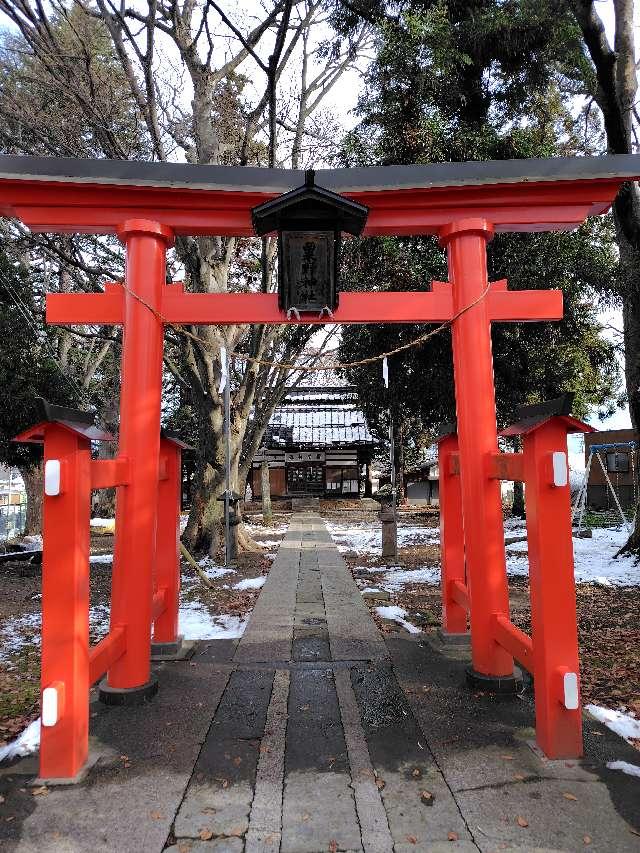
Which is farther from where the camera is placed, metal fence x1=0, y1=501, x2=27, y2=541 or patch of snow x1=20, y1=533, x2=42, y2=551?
metal fence x1=0, y1=501, x2=27, y2=541

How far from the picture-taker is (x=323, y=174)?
14.2 feet

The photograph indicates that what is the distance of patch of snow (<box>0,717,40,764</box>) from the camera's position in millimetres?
3113

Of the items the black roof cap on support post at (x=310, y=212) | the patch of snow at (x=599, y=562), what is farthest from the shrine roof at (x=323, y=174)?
the patch of snow at (x=599, y=562)

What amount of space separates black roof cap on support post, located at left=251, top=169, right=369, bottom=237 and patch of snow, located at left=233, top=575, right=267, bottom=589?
5576 millimetres

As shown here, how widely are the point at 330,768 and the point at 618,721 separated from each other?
6.64 feet

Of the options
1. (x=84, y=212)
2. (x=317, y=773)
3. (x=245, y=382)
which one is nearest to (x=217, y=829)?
(x=317, y=773)

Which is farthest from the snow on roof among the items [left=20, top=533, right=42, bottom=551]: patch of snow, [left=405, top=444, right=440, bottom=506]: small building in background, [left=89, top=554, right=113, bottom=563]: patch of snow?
[left=89, top=554, right=113, bottom=563]: patch of snow

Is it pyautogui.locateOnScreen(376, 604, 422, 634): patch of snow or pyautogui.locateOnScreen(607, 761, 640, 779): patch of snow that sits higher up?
pyautogui.locateOnScreen(607, 761, 640, 779): patch of snow

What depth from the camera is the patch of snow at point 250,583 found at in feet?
26.8

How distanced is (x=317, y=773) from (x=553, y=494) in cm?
203

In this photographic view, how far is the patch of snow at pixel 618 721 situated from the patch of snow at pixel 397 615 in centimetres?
214

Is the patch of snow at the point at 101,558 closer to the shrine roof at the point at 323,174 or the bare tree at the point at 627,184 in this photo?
the shrine roof at the point at 323,174

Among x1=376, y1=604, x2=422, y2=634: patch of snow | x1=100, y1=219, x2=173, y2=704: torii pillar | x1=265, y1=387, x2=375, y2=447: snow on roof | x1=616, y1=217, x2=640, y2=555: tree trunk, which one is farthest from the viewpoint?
x1=265, y1=387, x2=375, y2=447: snow on roof

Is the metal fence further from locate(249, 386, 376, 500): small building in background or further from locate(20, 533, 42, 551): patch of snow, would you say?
locate(249, 386, 376, 500): small building in background
